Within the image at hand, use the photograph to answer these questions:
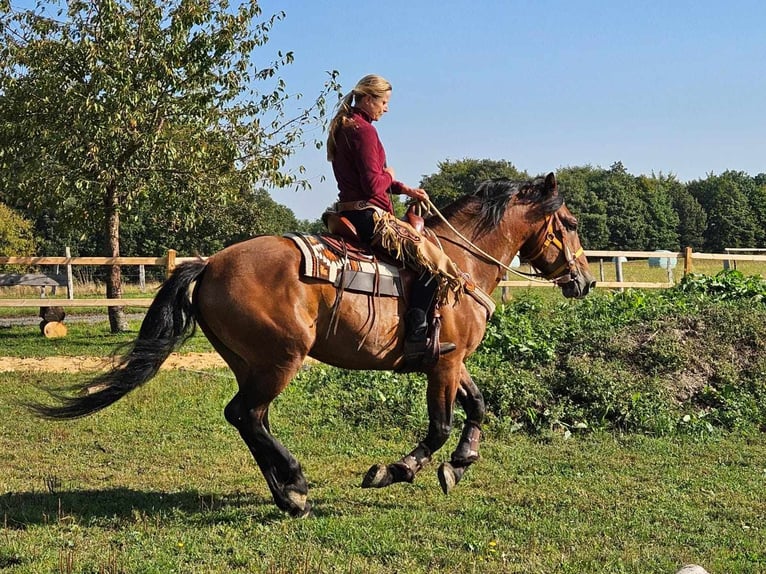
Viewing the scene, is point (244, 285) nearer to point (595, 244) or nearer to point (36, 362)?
point (36, 362)

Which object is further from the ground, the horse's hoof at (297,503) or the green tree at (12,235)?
the green tree at (12,235)

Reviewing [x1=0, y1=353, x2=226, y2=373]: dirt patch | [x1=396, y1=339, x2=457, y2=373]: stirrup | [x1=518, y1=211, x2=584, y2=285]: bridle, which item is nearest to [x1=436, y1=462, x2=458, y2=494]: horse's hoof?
[x1=396, y1=339, x2=457, y2=373]: stirrup

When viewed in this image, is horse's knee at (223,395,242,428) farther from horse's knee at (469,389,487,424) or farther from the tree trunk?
the tree trunk

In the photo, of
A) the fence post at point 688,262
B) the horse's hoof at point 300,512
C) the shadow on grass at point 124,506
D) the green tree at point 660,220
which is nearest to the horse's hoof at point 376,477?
the horse's hoof at point 300,512

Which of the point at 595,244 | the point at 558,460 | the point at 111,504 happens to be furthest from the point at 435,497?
the point at 595,244

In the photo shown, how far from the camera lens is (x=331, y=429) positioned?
364 inches

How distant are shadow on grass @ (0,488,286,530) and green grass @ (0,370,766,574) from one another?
20 mm

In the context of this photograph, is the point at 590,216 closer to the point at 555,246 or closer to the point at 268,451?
the point at 555,246

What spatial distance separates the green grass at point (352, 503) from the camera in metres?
5.00

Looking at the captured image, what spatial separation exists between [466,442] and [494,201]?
2.10 m

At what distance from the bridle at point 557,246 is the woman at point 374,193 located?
1274 mm

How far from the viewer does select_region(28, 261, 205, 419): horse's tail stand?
5.95 meters

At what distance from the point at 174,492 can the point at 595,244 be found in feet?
191

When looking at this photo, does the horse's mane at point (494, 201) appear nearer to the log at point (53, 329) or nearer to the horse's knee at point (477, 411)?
the horse's knee at point (477, 411)
